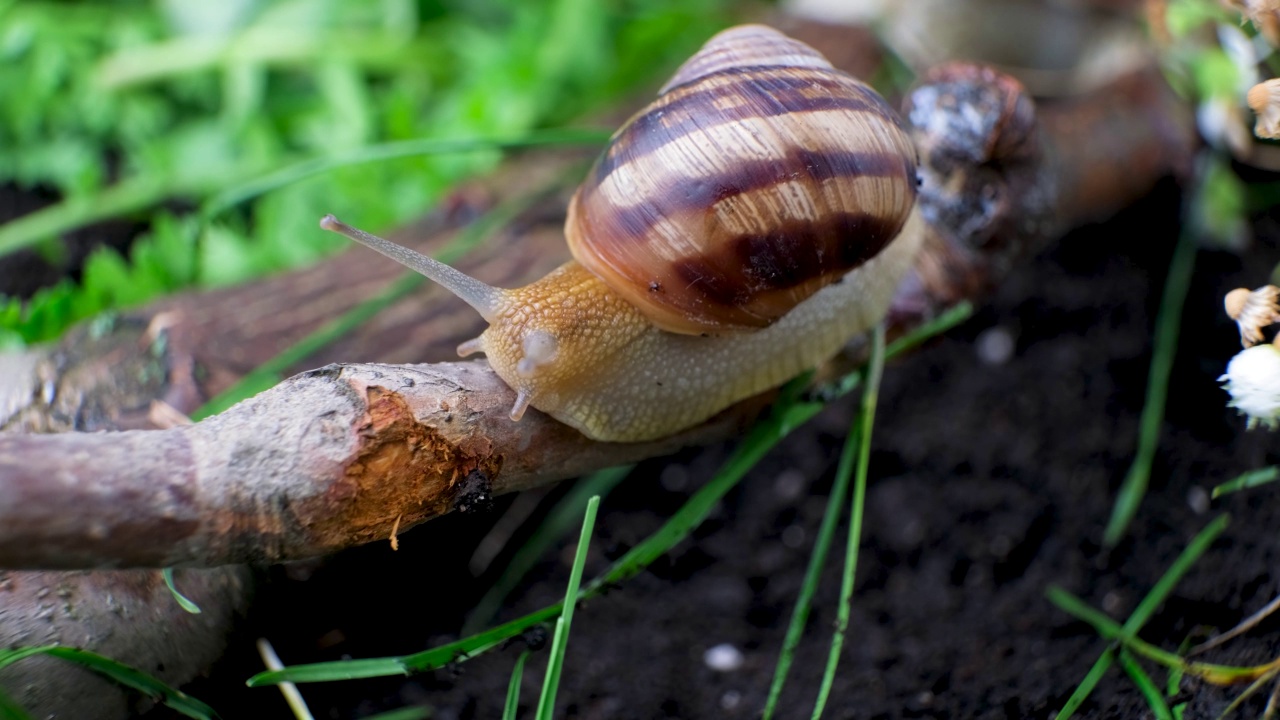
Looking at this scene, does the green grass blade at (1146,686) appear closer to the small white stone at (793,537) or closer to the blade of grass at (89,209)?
the small white stone at (793,537)

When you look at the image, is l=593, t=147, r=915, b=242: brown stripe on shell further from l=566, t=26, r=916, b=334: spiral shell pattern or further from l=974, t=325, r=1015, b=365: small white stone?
l=974, t=325, r=1015, b=365: small white stone

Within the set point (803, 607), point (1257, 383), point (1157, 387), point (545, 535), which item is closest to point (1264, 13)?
point (1257, 383)

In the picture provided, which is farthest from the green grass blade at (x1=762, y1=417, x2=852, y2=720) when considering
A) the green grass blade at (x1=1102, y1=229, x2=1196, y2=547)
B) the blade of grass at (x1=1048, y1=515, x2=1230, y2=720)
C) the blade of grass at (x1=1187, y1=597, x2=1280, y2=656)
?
the green grass blade at (x1=1102, y1=229, x2=1196, y2=547)

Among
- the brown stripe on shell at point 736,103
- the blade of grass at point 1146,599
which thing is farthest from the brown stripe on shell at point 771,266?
the blade of grass at point 1146,599

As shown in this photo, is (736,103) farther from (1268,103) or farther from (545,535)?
(545,535)

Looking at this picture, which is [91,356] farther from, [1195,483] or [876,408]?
[1195,483]
